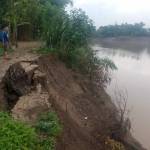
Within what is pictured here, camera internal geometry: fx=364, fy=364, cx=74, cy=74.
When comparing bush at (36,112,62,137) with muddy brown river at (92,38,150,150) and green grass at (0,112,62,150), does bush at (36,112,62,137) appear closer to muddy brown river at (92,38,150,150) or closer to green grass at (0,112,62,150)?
green grass at (0,112,62,150)

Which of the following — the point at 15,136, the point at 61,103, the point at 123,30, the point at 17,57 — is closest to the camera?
the point at 15,136

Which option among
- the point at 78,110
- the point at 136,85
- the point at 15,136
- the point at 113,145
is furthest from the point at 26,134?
the point at 136,85

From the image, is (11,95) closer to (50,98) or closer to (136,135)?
(50,98)

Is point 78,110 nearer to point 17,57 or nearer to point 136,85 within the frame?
point 17,57

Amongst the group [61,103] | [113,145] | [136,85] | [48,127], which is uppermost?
[48,127]

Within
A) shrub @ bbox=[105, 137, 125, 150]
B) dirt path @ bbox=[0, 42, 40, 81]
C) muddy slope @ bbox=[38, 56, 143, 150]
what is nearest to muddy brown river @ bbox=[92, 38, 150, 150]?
muddy slope @ bbox=[38, 56, 143, 150]

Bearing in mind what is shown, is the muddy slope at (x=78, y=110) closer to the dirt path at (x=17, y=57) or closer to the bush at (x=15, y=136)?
the dirt path at (x=17, y=57)

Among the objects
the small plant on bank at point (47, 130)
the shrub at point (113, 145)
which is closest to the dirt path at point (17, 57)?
the small plant on bank at point (47, 130)

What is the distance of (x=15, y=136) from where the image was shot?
706 cm

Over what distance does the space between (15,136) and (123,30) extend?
155ft

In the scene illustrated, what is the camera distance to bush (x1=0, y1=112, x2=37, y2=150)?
22.4 feet

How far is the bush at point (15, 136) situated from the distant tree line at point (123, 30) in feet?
148

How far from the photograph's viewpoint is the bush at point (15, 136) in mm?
6816

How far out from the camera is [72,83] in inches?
553
